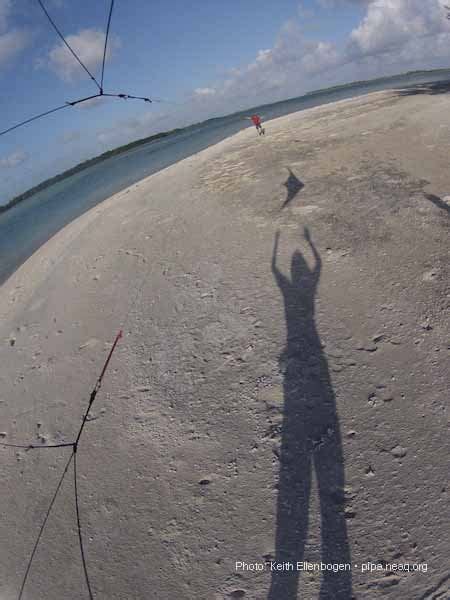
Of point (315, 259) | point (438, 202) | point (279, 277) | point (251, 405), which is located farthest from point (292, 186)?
point (251, 405)

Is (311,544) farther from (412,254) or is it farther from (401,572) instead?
(412,254)

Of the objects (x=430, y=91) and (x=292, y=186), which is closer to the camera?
(x=292, y=186)

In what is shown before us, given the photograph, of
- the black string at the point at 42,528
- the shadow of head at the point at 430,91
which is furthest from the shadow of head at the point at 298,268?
the shadow of head at the point at 430,91

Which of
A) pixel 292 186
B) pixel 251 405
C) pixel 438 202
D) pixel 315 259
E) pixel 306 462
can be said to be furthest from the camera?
pixel 292 186

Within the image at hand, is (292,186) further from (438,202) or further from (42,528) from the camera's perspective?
(42,528)

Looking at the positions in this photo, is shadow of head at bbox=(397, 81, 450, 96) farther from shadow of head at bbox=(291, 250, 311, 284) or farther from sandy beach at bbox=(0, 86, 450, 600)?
shadow of head at bbox=(291, 250, 311, 284)

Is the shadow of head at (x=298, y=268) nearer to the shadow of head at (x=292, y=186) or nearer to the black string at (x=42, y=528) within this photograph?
the shadow of head at (x=292, y=186)
